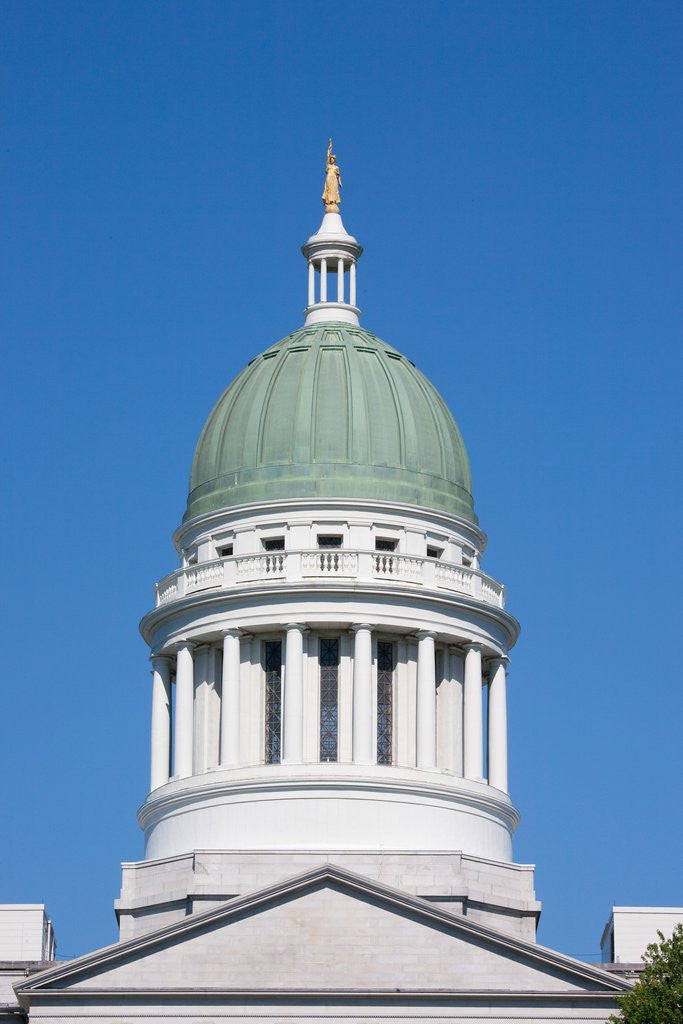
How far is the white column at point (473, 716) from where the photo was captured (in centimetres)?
9000

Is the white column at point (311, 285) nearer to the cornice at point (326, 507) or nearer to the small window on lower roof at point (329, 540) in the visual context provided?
the cornice at point (326, 507)

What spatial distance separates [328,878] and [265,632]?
12.5 m

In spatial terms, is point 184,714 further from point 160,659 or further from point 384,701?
point 384,701

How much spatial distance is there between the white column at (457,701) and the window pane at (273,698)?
5777 millimetres

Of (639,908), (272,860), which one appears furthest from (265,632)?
(639,908)

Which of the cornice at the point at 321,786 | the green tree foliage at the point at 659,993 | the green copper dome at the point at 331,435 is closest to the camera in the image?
the green tree foliage at the point at 659,993

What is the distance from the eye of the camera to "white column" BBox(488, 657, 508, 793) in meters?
91.4

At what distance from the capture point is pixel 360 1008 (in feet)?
256

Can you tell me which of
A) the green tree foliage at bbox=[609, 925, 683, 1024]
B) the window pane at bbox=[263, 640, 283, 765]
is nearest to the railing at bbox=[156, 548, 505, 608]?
the window pane at bbox=[263, 640, 283, 765]

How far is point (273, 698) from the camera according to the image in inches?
3524

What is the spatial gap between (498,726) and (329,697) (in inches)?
249

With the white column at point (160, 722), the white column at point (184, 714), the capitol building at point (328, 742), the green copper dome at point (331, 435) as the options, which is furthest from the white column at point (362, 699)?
the white column at point (160, 722)

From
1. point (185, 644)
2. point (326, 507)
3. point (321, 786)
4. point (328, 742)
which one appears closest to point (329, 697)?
point (328, 742)

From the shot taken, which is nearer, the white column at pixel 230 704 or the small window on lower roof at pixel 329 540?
the white column at pixel 230 704
